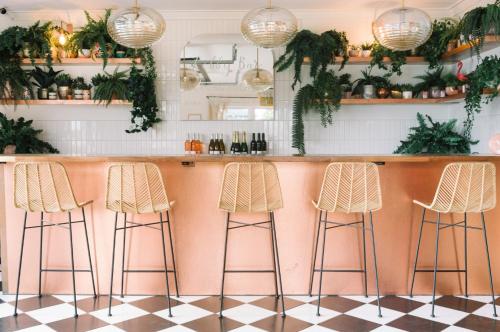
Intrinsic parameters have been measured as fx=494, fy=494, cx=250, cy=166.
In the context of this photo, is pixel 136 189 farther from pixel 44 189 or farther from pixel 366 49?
pixel 366 49

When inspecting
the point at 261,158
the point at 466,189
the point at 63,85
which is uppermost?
the point at 63,85

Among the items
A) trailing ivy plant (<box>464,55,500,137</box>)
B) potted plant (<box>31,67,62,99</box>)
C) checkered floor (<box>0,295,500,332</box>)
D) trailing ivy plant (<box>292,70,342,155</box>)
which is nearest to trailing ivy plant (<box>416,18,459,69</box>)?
trailing ivy plant (<box>464,55,500,137</box>)

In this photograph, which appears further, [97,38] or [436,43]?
[97,38]

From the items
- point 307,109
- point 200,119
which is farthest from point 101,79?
point 307,109

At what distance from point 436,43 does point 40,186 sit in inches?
164

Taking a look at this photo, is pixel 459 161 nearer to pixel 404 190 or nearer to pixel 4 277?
pixel 404 190

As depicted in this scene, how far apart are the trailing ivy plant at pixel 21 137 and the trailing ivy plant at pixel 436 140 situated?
4169mm

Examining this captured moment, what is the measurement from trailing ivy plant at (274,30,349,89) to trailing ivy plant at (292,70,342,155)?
121 mm

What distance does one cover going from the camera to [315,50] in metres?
5.36

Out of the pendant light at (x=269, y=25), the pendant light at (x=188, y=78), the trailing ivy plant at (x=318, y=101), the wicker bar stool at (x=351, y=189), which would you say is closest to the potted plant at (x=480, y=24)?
the trailing ivy plant at (x=318, y=101)

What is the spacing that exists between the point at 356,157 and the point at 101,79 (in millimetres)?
3395

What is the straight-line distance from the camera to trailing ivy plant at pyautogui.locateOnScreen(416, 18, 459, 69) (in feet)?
16.9

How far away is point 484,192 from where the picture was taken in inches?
135

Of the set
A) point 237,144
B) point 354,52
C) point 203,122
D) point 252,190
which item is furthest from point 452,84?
point 252,190
